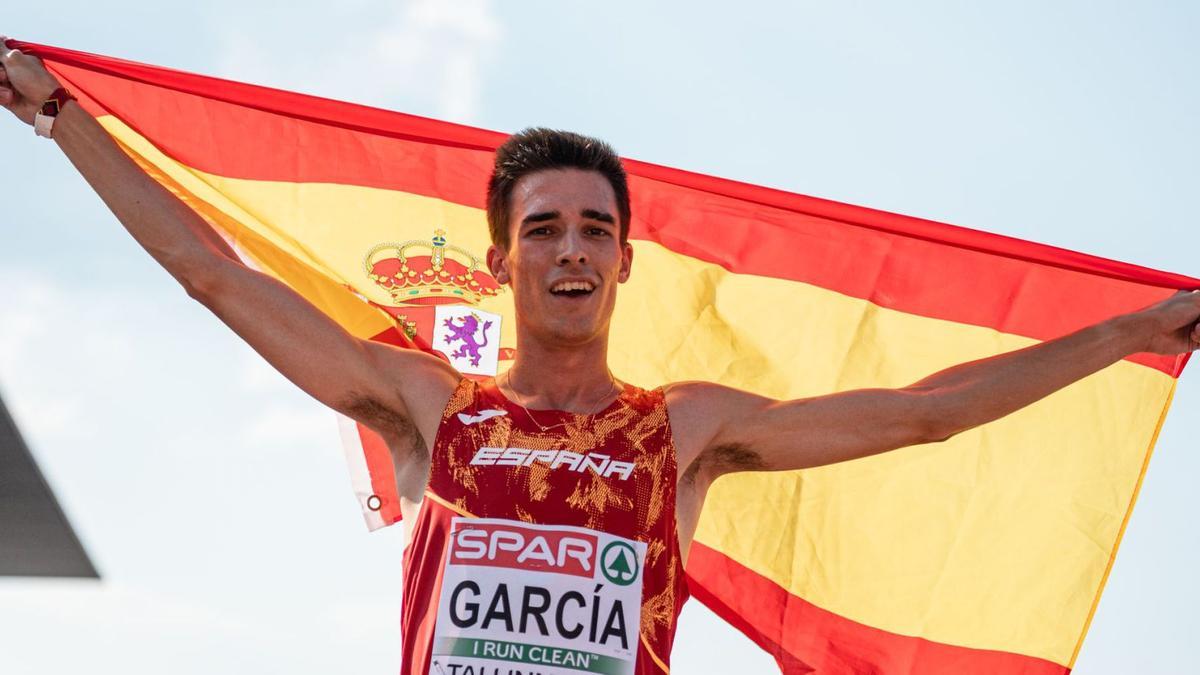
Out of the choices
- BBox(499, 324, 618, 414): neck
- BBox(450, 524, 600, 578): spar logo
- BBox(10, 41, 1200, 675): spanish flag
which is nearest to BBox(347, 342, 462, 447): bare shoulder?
BBox(499, 324, 618, 414): neck

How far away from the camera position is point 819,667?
6.04 meters

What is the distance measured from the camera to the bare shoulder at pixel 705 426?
4.98 metres

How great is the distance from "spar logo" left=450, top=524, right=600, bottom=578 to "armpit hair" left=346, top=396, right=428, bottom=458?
60cm

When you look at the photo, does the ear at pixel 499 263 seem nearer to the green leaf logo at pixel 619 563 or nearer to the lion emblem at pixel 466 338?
the lion emblem at pixel 466 338

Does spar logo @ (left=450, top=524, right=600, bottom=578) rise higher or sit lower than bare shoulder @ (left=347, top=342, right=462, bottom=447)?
lower

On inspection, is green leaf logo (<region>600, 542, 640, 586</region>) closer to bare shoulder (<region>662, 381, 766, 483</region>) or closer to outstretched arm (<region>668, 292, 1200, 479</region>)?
bare shoulder (<region>662, 381, 766, 483</region>)

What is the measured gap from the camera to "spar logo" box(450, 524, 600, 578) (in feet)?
14.9

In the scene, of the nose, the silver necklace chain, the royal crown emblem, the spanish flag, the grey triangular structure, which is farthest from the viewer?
the grey triangular structure

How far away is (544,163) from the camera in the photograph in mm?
5375

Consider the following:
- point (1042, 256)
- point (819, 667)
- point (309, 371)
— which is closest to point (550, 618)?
point (309, 371)

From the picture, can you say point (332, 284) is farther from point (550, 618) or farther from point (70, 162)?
point (550, 618)

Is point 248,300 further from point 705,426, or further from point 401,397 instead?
point 705,426

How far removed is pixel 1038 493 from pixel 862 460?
0.78m

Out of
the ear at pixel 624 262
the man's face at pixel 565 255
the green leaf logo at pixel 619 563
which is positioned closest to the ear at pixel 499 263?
the man's face at pixel 565 255
